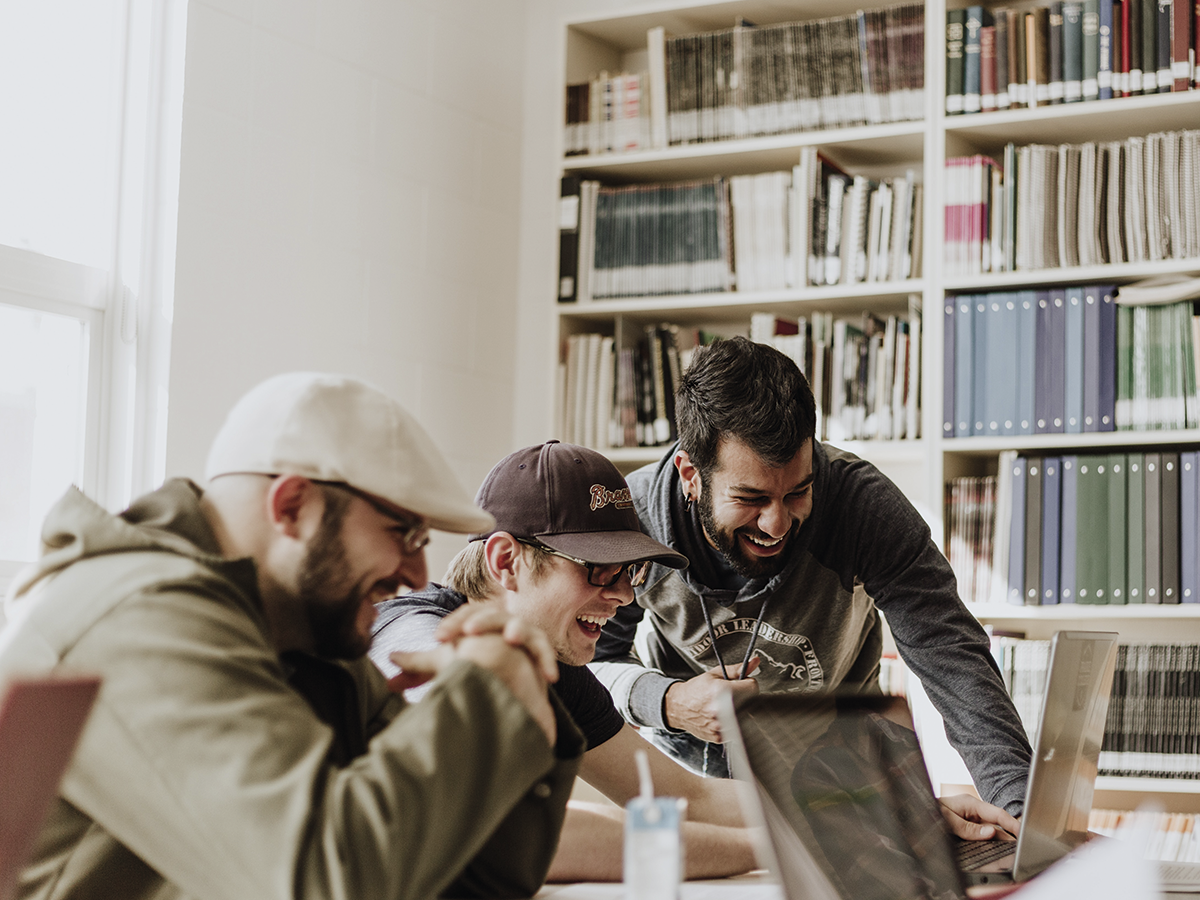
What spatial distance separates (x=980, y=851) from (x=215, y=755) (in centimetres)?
96

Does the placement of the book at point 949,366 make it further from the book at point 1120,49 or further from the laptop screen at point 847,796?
the laptop screen at point 847,796

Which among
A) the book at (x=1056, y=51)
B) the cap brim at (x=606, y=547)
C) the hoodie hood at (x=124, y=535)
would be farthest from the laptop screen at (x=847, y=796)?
the book at (x=1056, y=51)

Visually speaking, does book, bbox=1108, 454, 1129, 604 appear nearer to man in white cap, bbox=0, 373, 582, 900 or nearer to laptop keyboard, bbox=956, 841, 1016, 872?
laptop keyboard, bbox=956, 841, 1016, 872

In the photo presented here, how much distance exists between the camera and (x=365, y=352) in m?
3.04

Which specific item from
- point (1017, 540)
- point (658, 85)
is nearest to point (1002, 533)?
point (1017, 540)

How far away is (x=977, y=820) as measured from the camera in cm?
157

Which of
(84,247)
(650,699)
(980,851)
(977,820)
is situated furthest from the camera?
(84,247)

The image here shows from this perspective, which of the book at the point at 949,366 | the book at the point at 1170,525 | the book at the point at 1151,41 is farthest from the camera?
the book at the point at 949,366

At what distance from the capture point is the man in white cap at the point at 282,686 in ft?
2.84

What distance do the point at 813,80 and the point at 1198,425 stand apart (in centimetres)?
127

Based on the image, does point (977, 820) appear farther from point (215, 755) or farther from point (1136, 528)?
point (1136, 528)

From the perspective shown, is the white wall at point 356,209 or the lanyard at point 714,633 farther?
the white wall at point 356,209

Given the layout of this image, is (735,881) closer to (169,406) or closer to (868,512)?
(868,512)

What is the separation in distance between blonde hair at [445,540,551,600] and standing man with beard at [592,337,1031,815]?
Result: 34 centimetres
